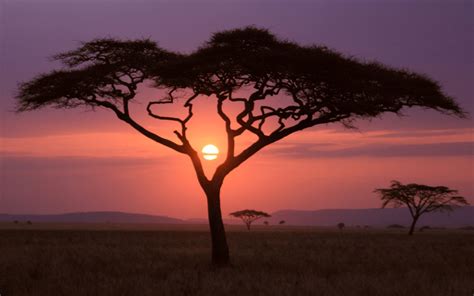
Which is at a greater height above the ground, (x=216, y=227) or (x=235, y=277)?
(x=216, y=227)

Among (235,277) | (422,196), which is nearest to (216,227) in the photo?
(235,277)

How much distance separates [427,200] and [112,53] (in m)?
55.7

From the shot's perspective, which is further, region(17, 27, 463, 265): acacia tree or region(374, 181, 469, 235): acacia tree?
region(374, 181, 469, 235): acacia tree

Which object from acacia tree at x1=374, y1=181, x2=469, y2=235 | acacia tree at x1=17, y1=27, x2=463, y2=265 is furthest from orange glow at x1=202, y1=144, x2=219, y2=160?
acacia tree at x1=374, y1=181, x2=469, y2=235

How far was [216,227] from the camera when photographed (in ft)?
74.9

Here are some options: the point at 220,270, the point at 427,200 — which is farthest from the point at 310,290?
the point at 427,200

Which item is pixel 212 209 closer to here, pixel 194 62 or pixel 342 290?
pixel 194 62

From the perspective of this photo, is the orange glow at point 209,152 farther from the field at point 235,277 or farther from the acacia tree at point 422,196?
the acacia tree at point 422,196

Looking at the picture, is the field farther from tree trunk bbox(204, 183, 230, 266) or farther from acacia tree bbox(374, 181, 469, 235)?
acacia tree bbox(374, 181, 469, 235)

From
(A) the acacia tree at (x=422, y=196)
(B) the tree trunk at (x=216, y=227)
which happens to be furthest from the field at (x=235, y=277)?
(A) the acacia tree at (x=422, y=196)

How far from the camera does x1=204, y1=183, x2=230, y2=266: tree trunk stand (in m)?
22.6

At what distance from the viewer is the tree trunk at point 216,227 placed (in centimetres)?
2258

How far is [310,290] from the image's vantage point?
15.1m

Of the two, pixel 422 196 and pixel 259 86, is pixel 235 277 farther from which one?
pixel 422 196
